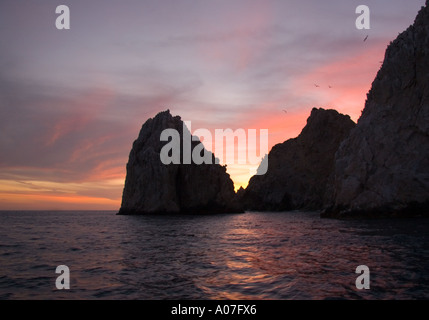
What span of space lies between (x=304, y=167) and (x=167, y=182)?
60.8 meters

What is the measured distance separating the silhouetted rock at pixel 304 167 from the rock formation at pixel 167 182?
115ft

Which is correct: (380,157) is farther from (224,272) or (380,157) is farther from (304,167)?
(304,167)

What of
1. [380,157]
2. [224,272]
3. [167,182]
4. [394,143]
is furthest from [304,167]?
[224,272]

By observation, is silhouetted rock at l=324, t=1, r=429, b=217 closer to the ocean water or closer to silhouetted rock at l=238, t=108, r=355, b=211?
the ocean water

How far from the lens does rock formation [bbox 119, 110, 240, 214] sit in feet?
255

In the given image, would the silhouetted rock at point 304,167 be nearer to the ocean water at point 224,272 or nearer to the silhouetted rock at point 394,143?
the silhouetted rock at point 394,143

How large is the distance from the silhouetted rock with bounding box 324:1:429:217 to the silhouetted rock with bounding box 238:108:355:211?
202 feet

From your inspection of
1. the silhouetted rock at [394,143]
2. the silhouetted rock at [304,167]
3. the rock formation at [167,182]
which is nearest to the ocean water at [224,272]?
the silhouetted rock at [394,143]

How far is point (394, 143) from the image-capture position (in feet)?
147

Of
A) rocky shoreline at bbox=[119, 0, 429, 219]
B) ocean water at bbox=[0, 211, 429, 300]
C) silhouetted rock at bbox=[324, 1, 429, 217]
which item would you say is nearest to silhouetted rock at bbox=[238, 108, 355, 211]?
rocky shoreline at bbox=[119, 0, 429, 219]

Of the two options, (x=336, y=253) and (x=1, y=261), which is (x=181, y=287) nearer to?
(x=336, y=253)
